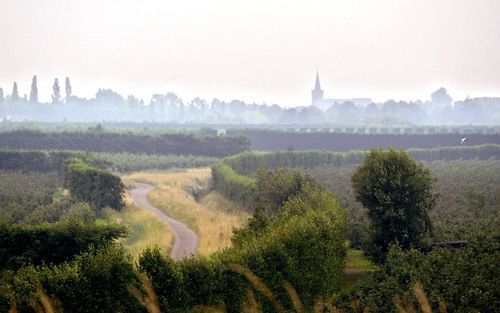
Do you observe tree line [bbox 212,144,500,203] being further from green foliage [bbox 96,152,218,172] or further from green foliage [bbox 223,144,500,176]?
green foliage [bbox 96,152,218,172]

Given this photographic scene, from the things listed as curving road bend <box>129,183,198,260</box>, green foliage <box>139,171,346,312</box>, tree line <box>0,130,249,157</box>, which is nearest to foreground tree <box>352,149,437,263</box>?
green foliage <box>139,171,346,312</box>

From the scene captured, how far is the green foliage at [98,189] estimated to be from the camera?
51625mm

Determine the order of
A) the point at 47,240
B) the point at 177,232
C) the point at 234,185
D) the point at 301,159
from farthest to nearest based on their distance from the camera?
1. the point at 301,159
2. the point at 234,185
3. the point at 177,232
4. the point at 47,240

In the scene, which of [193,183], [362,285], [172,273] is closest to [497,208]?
[362,285]

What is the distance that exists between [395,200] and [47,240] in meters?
18.4

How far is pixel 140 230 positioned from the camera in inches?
1737

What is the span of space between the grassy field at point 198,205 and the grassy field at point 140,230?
2433mm

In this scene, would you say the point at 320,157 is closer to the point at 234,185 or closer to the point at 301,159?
the point at 301,159

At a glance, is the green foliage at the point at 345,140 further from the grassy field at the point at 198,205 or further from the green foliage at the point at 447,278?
the green foliage at the point at 447,278

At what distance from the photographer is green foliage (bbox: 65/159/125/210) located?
169 feet

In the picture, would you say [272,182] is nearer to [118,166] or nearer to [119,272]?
[119,272]

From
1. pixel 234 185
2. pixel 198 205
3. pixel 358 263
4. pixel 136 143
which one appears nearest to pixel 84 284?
pixel 358 263

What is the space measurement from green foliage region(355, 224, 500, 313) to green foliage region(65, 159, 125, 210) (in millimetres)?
29980

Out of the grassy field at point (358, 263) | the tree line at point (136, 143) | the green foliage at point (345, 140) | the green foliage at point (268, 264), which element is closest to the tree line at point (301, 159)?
the green foliage at point (345, 140)
